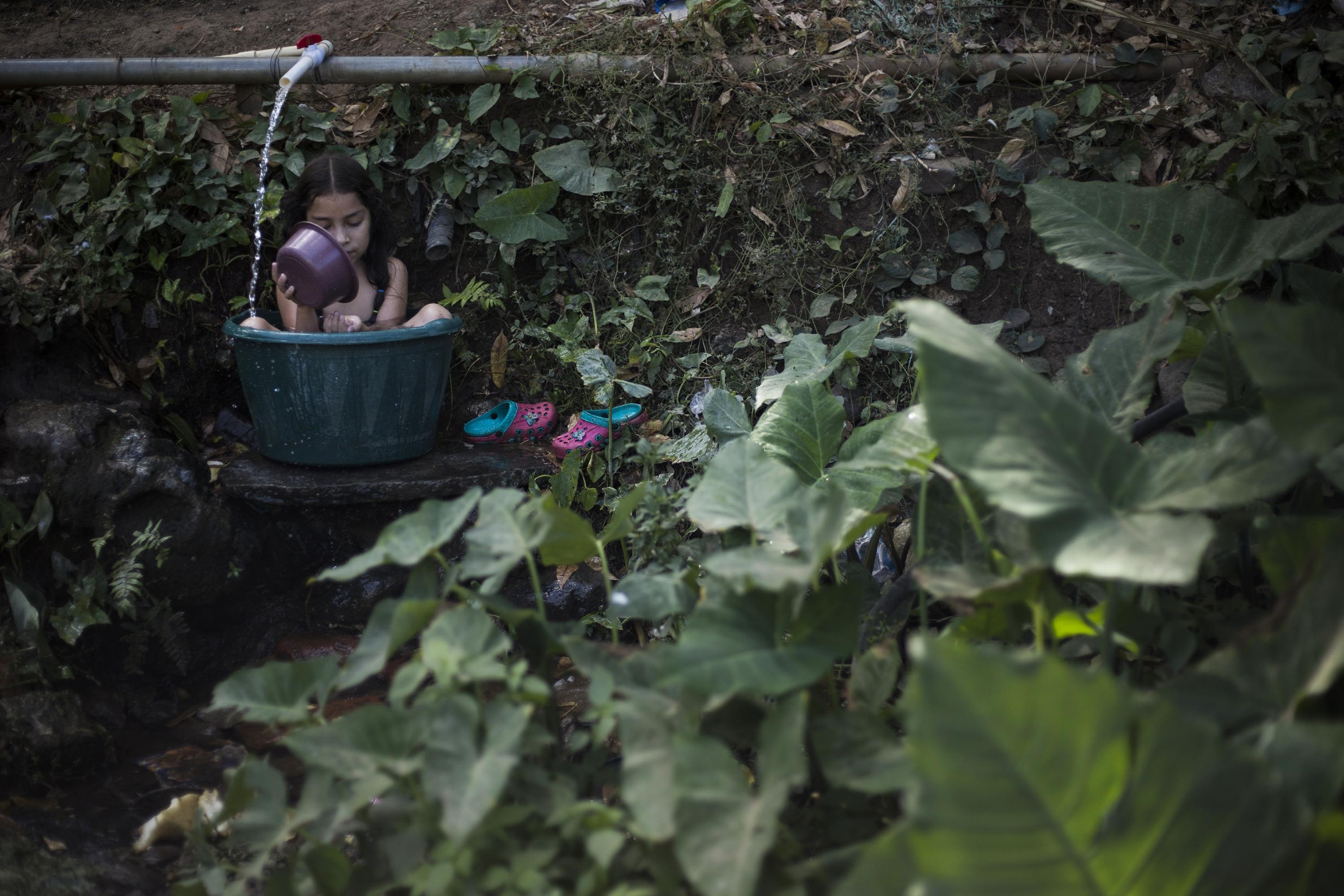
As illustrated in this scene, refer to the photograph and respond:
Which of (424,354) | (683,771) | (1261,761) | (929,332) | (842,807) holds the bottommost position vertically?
(424,354)

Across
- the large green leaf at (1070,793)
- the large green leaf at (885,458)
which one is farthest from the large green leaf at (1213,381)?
the large green leaf at (1070,793)

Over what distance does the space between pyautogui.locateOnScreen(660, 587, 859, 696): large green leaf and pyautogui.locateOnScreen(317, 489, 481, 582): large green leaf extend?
283 millimetres

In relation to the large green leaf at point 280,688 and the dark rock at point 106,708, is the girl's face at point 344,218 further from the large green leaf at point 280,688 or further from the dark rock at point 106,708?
the large green leaf at point 280,688

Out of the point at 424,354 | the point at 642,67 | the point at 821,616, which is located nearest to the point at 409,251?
the point at 424,354

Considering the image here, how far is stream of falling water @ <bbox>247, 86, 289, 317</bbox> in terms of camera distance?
2896 mm

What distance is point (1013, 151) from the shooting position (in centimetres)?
294

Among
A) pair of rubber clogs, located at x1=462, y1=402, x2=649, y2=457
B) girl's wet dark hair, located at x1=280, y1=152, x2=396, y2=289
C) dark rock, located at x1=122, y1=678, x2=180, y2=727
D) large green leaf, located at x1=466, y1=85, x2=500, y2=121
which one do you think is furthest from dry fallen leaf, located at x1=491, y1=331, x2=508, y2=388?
dark rock, located at x1=122, y1=678, x2=180, y2=727

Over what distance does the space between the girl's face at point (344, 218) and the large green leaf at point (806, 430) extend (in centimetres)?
166

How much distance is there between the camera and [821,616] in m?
1.03

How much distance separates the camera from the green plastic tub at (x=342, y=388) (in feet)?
8.31

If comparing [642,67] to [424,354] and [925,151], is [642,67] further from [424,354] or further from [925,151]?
[424,354]

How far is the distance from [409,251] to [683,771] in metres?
2.69

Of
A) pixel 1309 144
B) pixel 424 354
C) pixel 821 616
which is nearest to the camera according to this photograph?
pixel 821 616

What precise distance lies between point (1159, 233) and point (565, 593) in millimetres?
1720
